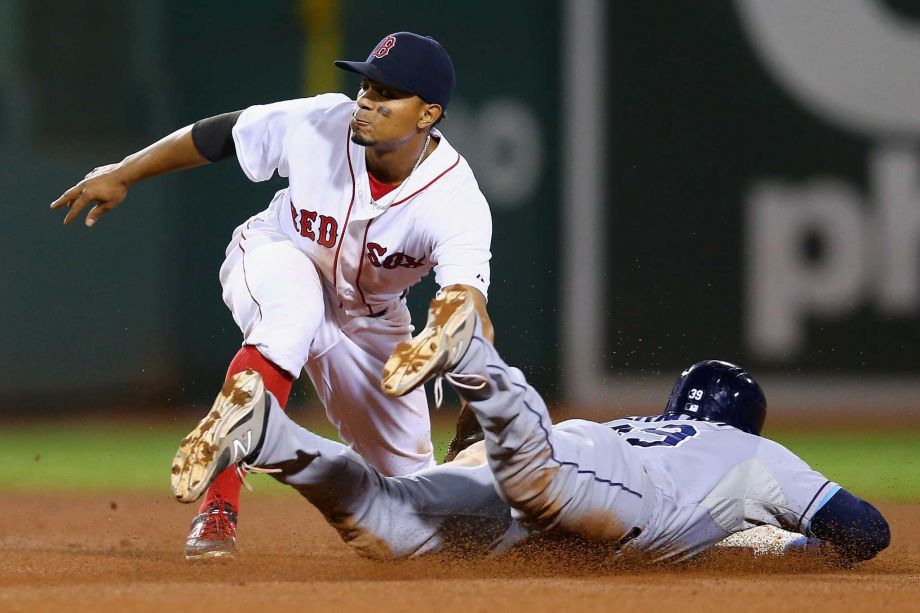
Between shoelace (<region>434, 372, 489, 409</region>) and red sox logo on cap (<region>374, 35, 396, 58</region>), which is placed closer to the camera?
shoelace (<region>434, 372, 489, 409</region>)

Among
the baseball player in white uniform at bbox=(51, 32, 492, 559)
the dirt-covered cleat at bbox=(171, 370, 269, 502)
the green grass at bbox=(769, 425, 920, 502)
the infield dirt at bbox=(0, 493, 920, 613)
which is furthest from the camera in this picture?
the green grass at bbox=(769, 425, 920, 502)

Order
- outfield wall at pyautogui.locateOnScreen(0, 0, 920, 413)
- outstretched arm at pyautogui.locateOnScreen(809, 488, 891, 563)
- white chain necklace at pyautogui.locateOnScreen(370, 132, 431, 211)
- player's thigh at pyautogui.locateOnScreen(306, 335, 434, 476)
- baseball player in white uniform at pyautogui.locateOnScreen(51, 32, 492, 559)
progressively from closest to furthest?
outstretched arm at pyautogui.locateOnScreen(809, 488, 891, 563) < baseball player in white uniform at pyautogui.locateOnScreen(51, 32, 492, 559) < white chain necklace at pyautogui.locateOnScreen(370, 132, 431, 211) < player's thigh at pyautogui.locateOnScreen(306, 335, 434, 476) < outfield wall at pyautogui.locateOnScreen(0, 0, 920, 413)

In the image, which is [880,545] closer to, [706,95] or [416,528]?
[416,528]

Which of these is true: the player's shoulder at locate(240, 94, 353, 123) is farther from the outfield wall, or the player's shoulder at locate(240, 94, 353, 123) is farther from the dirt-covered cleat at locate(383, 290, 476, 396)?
the outfield wall

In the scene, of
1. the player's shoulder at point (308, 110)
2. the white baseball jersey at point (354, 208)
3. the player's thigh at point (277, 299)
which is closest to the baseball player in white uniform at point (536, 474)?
the player's thigh at point (277, 299)

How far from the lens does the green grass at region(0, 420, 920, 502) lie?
19.6 feet

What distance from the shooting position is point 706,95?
27.3ft

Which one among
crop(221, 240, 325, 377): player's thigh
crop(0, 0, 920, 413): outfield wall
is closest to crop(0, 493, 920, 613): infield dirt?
crop(221, 240, 325, 377): player's thigh

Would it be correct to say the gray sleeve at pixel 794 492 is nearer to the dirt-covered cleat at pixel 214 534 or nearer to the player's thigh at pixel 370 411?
the player's thigh at pixel 370 411

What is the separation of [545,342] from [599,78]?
1754 millimetres

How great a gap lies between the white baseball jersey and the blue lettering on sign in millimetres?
578

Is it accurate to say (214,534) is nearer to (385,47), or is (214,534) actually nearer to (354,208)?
(354,208)

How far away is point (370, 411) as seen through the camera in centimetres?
412

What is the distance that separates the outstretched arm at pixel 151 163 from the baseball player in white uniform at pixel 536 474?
1.10 meters
